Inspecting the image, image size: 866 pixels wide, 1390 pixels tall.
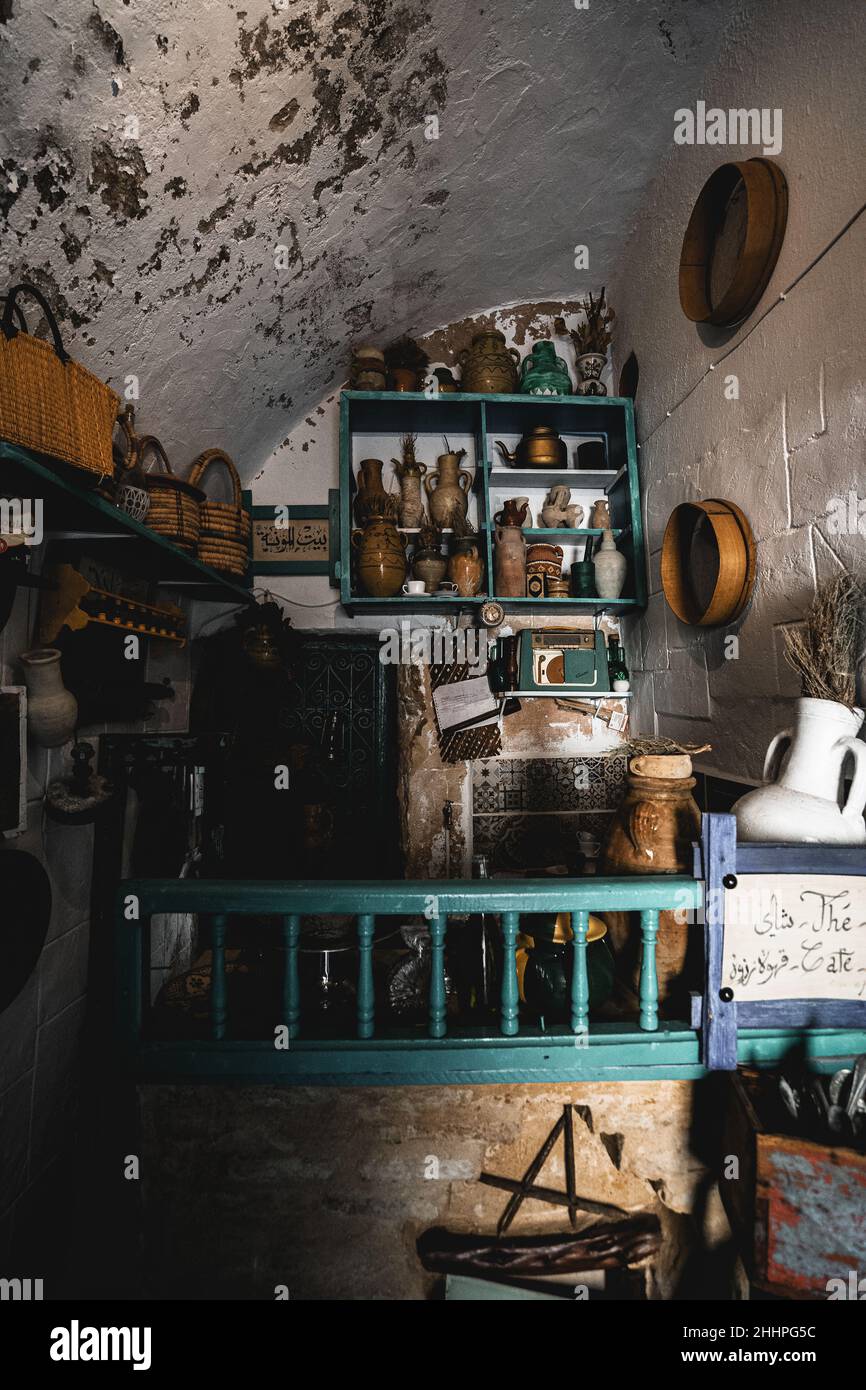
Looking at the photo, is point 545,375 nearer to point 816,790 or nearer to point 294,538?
point 294,538

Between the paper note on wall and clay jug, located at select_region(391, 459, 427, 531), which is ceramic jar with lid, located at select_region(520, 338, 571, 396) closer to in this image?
clay jug, located at select_region(391, 459, 427, 531)

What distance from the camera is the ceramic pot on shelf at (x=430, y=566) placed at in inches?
99.9

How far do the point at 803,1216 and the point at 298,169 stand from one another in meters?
2.56

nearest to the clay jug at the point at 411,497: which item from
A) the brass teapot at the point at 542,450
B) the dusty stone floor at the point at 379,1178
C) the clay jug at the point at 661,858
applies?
the brass teapot at the point at 542,450

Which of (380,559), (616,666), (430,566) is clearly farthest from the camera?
(616,666)

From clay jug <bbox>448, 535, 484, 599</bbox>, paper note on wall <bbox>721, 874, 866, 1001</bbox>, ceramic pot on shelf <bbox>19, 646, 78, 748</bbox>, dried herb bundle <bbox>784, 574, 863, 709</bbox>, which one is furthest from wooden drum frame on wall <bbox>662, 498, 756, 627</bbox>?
A: ceramic pot on shelf <bbox>19, 646, 78, 748</bbox>

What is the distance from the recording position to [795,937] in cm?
110

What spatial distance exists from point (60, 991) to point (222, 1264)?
2.66 feet

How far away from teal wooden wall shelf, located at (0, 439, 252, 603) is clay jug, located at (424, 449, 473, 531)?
891 mm

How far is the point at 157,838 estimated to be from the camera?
2.00m

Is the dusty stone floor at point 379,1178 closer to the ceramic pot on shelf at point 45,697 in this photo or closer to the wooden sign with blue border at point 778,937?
the wooden sign with blue border at point 778,937

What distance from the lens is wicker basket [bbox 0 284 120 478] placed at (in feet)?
3.43

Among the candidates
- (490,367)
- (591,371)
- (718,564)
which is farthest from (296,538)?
(718,564)
